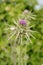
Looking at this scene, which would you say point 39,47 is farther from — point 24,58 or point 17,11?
point 24,58

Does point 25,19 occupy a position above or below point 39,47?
above

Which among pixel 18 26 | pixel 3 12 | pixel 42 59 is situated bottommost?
pixel 42 59

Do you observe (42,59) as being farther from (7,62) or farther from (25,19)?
(25,19)

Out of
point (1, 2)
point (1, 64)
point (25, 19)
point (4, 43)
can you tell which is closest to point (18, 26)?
point (25, 19)

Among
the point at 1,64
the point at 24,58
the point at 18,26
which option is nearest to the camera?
the point at 18,26

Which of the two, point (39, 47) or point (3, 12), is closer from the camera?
point (39, 47)

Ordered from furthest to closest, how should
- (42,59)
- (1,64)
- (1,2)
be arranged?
1. (1,2)
2. (42,59)
3. (1,64)

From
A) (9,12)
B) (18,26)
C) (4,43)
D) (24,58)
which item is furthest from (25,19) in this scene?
(9,12)
